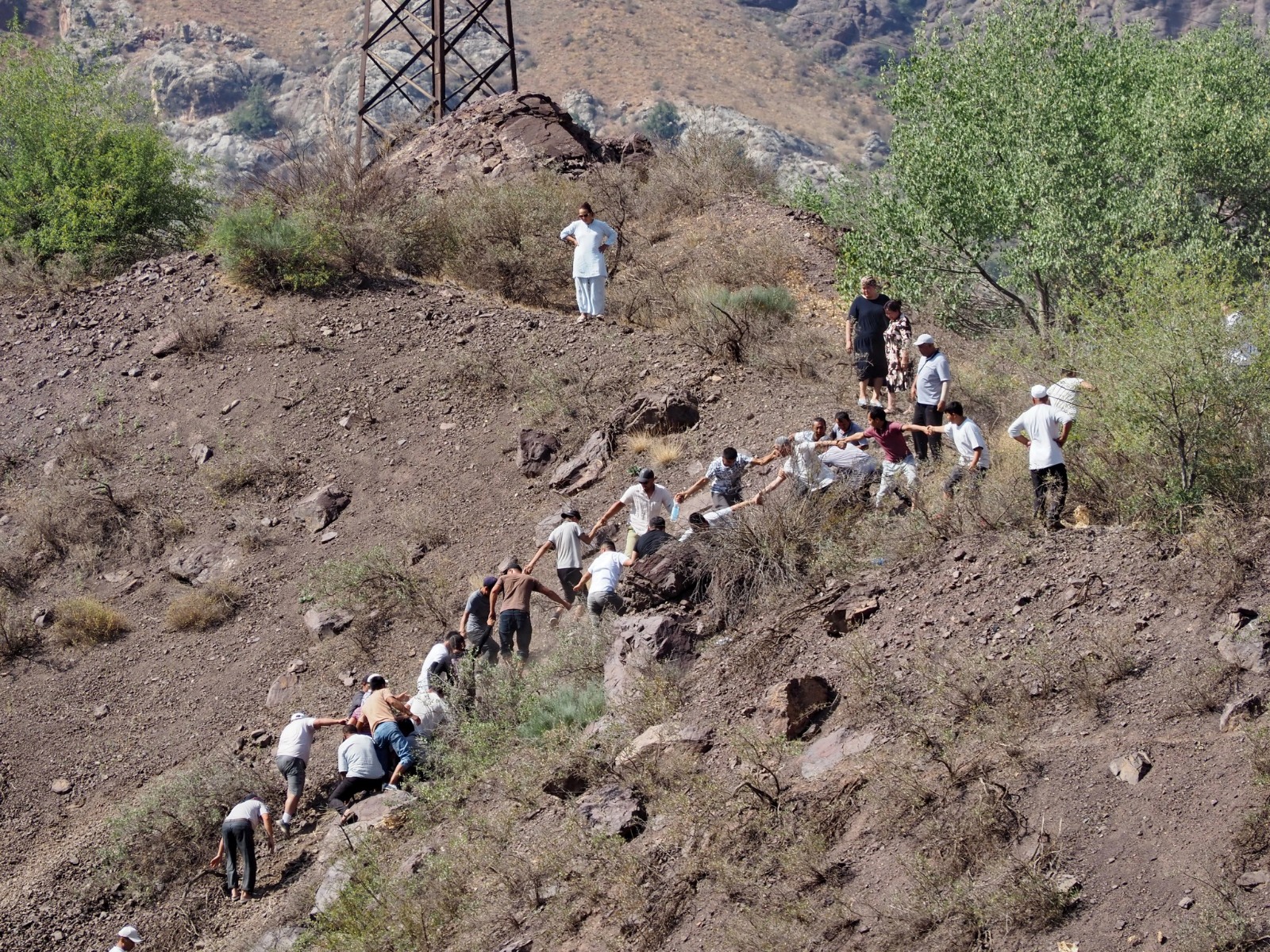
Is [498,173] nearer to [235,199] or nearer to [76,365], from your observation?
[235,199]


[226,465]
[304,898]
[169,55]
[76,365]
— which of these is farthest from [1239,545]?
[169,55]

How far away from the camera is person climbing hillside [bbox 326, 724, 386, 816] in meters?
10.0

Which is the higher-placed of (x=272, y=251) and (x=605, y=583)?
(x=272, y=251)

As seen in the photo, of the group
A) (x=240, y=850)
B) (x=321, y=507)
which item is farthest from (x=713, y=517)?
(x=321, y=507)

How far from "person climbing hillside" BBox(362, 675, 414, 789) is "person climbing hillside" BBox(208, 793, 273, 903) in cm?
101

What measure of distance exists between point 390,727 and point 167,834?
6.16ft

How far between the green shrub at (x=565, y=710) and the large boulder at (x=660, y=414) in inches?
172

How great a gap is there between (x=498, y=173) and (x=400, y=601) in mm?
10209

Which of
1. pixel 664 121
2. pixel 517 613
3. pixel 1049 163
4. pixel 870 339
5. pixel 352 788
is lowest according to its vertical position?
pixel 664 121

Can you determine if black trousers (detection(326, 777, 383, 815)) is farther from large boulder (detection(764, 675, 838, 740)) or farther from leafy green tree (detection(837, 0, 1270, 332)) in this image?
leafy green tree (detection(837, 0, 1270, 332))

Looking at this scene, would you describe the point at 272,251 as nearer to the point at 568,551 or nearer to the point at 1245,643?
the point at 568,551

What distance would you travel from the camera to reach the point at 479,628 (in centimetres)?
1110

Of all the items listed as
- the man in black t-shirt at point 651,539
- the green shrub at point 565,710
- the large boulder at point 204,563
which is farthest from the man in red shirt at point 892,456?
the large boulder at point 204,563

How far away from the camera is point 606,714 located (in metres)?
9.15
